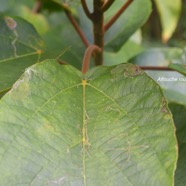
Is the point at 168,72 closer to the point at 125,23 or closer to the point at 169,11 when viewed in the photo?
the point at 125,23

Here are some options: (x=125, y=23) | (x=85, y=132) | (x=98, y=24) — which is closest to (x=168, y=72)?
(x=125, y=23)

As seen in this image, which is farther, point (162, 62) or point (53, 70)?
point (162, 62)

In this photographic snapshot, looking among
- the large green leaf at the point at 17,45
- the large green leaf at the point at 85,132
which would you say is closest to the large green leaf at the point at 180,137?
the large green leaf at the point at 85,132

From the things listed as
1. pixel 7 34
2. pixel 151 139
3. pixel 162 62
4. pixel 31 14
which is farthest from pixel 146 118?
pixel 31 14

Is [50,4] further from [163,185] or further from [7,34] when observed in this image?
[163,185]

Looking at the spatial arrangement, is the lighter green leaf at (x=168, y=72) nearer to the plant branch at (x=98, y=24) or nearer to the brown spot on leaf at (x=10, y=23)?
the plant branch at (x=98, y=24)

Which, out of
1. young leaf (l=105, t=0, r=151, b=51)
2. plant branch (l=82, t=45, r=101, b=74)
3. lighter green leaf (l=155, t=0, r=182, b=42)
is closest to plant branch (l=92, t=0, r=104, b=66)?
plant branch (l=82, t=45, r=101, b=74)
